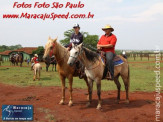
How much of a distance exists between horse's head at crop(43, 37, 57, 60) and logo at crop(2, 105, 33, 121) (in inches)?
75.0

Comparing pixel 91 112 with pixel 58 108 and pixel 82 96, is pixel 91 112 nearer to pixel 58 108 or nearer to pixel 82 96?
pixel 58 108

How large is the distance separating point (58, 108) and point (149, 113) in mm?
3255

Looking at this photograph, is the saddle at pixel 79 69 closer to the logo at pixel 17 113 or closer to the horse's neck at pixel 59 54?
the horse's neck at pixel 59 54

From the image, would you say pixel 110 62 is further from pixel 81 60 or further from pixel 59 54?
pixel 59 54

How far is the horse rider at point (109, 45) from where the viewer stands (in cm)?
701

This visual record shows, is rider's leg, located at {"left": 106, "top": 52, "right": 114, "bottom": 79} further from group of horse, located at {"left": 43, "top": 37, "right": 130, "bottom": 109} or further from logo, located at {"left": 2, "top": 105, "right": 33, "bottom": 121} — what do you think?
logo, located at {"left": 2, "top": 105, "right": 33, "bottom": 121}

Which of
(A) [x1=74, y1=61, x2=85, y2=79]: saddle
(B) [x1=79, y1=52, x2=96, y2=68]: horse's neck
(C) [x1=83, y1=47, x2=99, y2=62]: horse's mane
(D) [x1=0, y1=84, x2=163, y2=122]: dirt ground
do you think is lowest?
(D) [x1=0, y1=84, x2=163, y2=122]: dirt ground

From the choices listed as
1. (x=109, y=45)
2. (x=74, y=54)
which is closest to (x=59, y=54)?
(x=74, y=54)

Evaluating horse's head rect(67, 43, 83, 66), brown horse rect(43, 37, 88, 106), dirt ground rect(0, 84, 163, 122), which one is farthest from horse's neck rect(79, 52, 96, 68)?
dirt ground rect(0, 84, 163, 122)

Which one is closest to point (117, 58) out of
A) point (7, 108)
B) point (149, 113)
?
point (149, 113)

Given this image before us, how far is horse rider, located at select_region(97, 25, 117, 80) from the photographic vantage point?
701 cm

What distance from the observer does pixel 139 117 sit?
19.1ft

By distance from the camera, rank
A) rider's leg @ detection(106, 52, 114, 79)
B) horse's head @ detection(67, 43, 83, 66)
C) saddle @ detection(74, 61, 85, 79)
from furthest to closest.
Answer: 1. saddle @ detection(74, 61, 85, 79)
2. rider's leg @ detection(106, 52, 114, 79)
3. horse's head @ detection(67, 43, 83, 66)

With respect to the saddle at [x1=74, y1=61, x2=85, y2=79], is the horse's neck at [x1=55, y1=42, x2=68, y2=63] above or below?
above
